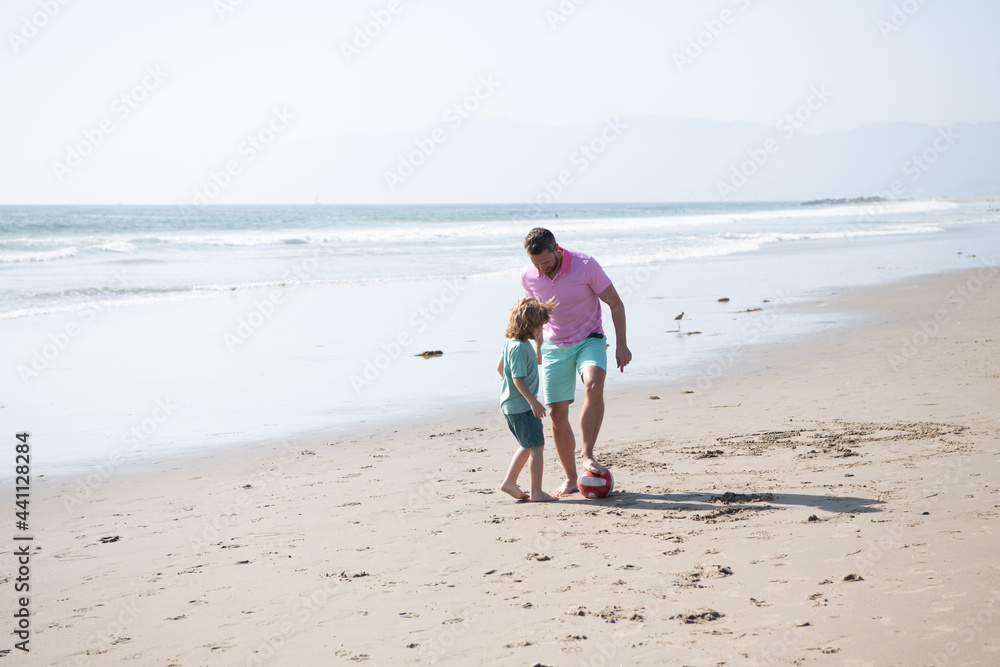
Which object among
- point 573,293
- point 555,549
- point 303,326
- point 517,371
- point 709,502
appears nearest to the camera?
point 555,549

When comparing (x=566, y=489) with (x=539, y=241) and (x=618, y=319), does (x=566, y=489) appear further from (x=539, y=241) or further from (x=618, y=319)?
(x=539, y=241)

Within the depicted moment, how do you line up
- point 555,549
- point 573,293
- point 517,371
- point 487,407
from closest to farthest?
point 555,549, point 517,371, point 573,293, point 487,407

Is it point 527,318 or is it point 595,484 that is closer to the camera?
point 527,318

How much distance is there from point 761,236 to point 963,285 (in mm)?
22121

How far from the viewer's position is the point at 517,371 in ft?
16.6

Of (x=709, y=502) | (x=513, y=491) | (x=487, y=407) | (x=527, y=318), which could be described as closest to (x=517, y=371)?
(x=527, y=318)

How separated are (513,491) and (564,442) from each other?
480 mm

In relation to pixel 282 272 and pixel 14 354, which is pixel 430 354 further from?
pixel 282 272

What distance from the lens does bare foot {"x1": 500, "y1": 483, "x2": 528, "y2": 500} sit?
5.18 m

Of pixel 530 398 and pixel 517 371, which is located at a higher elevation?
pixel 517 371

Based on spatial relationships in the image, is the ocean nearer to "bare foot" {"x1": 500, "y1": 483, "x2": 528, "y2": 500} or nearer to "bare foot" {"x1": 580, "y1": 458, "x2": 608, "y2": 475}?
"bare foot" {"x1": 500, "y1": 483, "x2": 528, "y2": 500}

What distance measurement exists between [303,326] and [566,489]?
8947 mm

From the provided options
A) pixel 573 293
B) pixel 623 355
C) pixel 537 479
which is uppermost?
pixel 573 293

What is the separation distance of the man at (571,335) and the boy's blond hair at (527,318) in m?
0.26
